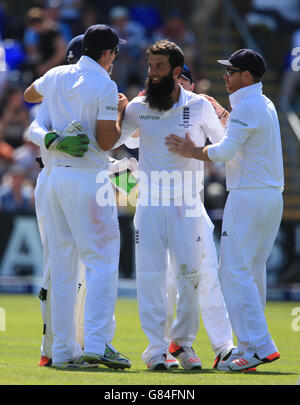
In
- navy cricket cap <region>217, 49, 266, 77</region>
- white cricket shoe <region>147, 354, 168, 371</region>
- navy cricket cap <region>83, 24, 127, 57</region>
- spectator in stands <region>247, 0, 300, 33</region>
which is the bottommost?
white cricket shoe <region>147, 354, 168, 371</region>

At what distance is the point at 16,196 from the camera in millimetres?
15016

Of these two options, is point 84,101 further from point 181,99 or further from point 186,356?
point 186,356

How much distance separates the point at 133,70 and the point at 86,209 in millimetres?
11296

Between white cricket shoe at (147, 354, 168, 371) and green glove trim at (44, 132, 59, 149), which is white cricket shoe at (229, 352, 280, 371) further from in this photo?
green glove trim at (44, 132, 59, 149)

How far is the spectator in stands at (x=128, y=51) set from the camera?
57.1ft

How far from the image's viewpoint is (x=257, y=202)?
6949 mm

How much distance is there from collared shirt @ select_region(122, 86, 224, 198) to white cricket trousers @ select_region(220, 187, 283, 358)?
433 millimetres

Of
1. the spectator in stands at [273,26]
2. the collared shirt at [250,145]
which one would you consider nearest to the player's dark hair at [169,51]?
the collared shirt at [250,145]

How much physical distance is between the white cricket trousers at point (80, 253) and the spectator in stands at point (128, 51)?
10.6m

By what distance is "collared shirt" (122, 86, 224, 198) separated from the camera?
7031 mm

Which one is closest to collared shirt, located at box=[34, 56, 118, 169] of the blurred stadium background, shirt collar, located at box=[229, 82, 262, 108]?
shirt collar, located at box=[229, 82, 262, 108]

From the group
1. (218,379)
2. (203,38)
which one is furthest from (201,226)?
(203,38)

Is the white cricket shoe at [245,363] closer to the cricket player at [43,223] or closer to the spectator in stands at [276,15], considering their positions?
the cricket player at [43,223]

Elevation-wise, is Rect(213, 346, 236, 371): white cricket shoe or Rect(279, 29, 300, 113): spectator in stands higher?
Rect(279, 29, 300, 113): spectator in stands
